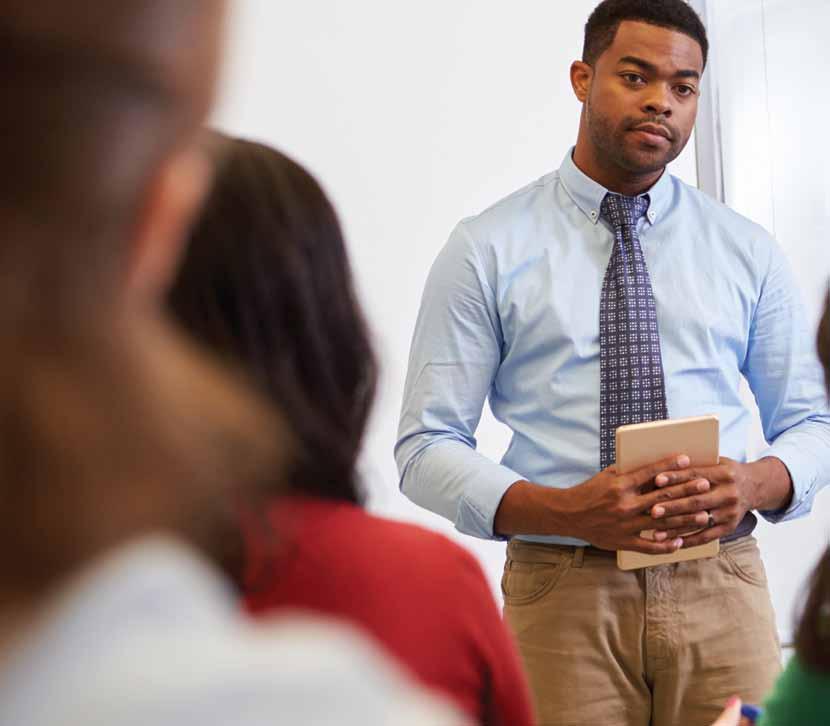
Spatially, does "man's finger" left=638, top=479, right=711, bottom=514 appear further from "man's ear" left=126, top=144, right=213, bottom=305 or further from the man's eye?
"man's ear" left=126, top=144, right=213, bottom=305

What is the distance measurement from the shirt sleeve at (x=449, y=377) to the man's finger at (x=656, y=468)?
331 mm

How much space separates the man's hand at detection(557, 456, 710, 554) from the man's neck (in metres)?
0.63

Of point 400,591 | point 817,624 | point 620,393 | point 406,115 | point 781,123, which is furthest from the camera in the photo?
point 781,123

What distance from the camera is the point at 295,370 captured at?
965 millimetres

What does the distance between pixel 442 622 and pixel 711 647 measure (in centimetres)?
124

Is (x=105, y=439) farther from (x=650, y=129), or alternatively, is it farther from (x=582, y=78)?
(x=582, y=78)

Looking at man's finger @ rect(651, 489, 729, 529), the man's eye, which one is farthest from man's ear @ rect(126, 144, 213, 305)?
the man's eye

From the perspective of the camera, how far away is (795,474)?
6.73 ft

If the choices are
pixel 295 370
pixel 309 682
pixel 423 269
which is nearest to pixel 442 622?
pixel 295 370

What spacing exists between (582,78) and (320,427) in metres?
1.59

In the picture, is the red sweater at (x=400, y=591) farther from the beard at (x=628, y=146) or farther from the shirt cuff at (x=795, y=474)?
the beard at (x=628, y=146)

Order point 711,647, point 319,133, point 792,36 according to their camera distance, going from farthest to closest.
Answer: point 792,36 → point 319,133 → point 711,647

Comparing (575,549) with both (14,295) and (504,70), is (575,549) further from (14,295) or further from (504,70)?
(504,70)

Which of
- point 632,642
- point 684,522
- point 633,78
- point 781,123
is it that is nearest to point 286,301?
point 684,522
